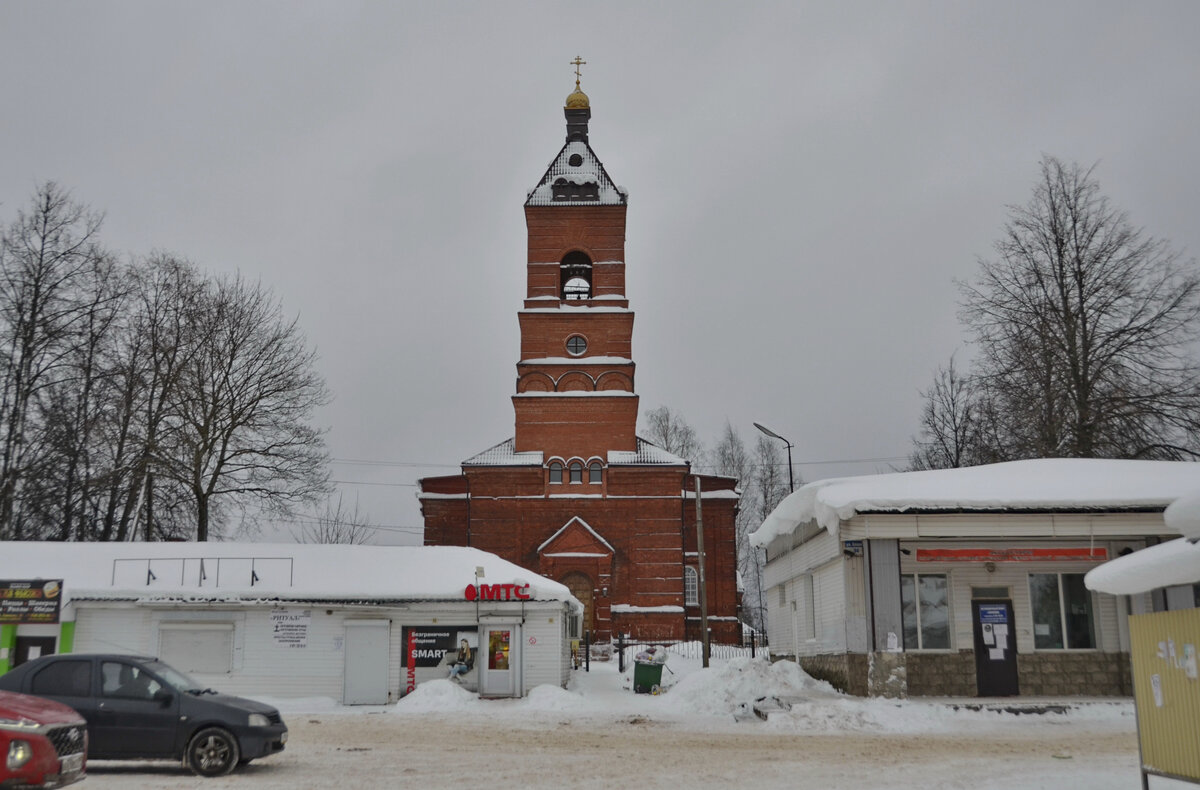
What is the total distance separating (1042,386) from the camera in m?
32.1

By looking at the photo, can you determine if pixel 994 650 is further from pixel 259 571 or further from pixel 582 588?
pixel 582 588

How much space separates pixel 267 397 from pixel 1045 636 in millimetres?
27898

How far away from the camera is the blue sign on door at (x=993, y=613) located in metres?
22.5

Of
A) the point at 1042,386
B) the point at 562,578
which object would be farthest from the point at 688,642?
the point at 1042,386

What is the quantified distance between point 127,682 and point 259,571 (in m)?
15.0

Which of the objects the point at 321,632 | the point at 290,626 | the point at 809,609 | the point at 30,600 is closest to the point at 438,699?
the point at 321,632

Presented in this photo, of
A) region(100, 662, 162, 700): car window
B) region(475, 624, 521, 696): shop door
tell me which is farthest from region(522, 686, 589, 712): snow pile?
region(100, 662, 162, 700): car window

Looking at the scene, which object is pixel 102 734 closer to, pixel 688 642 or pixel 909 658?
pixel 909 658

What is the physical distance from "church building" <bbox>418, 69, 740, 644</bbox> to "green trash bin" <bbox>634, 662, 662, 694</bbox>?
15.3 m

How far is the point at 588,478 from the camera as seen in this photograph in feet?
154

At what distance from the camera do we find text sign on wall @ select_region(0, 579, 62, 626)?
25.4m

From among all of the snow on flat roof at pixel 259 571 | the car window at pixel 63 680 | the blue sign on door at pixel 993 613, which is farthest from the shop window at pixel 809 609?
the car window at pixel 63 680

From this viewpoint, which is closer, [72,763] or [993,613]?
[72,763]

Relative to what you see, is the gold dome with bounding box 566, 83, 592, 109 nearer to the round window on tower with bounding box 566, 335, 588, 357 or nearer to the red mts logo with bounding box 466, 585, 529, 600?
the round window on tower with bounding box 566, 335, 588, 357
